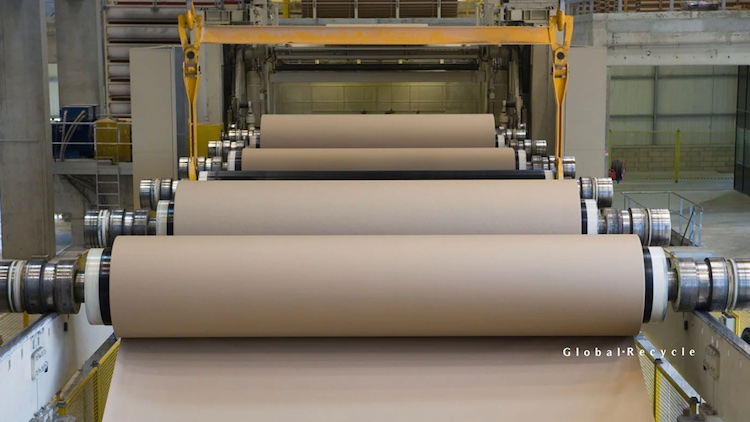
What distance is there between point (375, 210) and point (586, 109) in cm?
728

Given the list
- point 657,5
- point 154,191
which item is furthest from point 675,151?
point 154,191

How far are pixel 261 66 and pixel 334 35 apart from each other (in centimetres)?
650

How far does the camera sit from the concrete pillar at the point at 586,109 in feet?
38.9

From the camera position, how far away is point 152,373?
4.51m

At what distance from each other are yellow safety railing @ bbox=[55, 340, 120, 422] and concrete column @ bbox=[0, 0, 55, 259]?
11886 millimetres

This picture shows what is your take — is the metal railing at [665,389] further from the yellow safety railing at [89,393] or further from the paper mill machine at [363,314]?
the yellow safety railing at [89,393]

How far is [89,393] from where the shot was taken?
493 cm

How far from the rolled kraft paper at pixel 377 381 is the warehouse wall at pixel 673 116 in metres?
23.9

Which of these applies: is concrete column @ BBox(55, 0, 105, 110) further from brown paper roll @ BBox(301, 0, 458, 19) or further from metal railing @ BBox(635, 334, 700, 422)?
metal railing @ BBox(635, 334, 700, 422)

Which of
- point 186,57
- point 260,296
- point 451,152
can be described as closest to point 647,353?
point 260,296

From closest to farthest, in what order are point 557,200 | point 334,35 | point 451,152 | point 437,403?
point 437,403 → point 557,200 → point 334,35 → point 451,152

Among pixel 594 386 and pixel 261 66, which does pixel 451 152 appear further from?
pixel 261 66

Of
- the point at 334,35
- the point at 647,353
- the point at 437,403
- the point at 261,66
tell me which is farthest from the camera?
the point at 261,66

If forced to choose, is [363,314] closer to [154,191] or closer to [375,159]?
[154,191]
